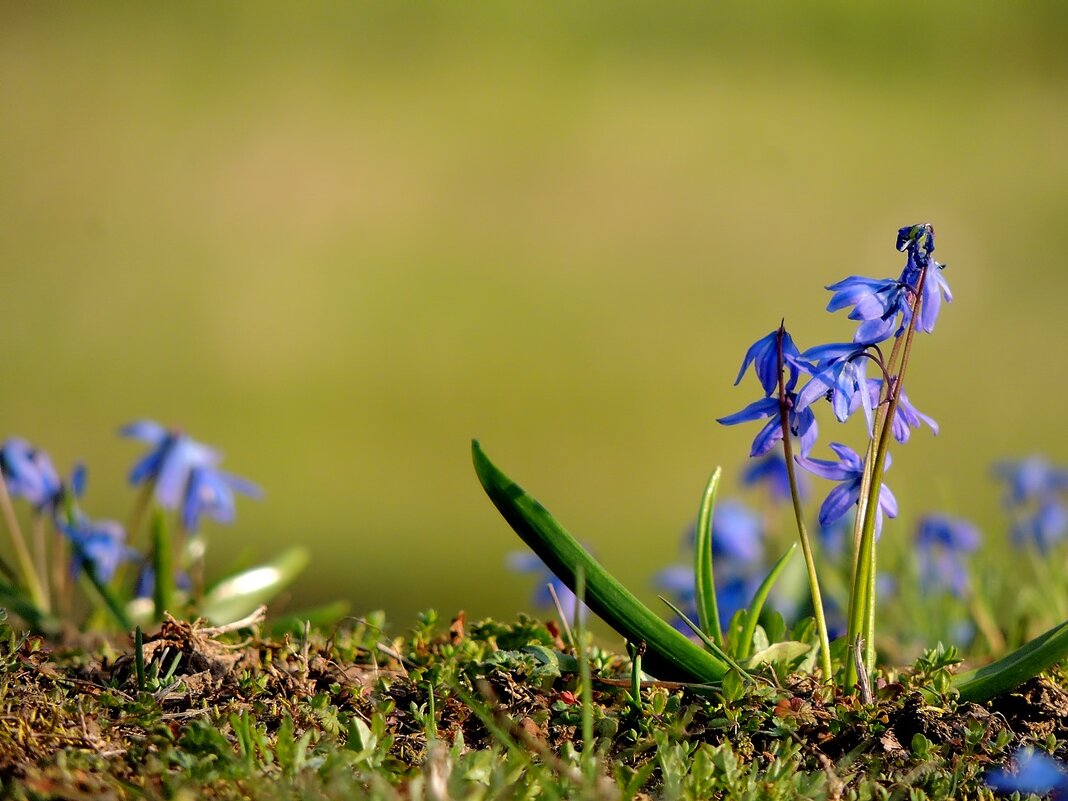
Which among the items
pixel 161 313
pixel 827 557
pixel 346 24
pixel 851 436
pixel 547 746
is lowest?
pixel 547 746

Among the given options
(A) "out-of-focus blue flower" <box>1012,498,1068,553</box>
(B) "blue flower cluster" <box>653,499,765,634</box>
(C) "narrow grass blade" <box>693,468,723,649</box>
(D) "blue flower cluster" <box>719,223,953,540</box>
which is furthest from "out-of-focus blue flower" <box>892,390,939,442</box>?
(A) "out-of-focus blue flower" <box>1012,498,1068,553</box>

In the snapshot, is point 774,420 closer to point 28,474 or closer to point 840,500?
point 840,500

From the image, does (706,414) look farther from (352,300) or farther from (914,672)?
(914,672)

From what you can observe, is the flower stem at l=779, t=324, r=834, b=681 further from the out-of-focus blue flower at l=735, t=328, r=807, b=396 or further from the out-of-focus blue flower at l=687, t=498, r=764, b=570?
the out-of-focus blue flower at l=687, t=498, r=764, b=570

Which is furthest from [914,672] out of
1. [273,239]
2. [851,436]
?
[273,239]

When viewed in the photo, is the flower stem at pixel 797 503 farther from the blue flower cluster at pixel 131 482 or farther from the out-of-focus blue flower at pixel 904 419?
the blue flower cluster at pixel 131 482

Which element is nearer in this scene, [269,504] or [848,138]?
[269,504]

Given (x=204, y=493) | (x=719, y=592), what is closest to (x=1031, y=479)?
(x=719, y=592)

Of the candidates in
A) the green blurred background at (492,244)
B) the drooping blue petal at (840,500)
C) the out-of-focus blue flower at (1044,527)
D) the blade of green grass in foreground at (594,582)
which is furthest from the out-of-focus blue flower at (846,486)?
the green blurred background at (492,244)
